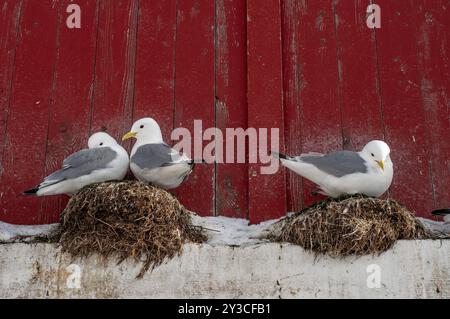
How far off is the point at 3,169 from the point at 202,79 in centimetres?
133

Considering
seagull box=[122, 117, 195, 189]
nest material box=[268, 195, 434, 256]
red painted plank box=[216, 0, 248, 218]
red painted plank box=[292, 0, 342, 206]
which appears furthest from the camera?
red painted plank box=[292, 0, 342, 206]

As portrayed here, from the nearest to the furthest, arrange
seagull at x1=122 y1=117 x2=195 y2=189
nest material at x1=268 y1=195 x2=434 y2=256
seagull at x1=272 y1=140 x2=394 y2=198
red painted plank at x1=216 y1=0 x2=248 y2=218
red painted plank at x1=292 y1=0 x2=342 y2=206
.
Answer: nest material at x1=268 y1=195 x2=434 y2=256, seagull at x1=272 y1=140 x2=394 y2=198, seagull at x1=122 y1=117 x2=195 y2=189, red painted plank at x1=216 y1=0 x2=248 y2=218, red painted plank at x1=292 y1=0 x2=342 y2=206

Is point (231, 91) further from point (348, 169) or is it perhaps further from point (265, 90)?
point (348, 169)

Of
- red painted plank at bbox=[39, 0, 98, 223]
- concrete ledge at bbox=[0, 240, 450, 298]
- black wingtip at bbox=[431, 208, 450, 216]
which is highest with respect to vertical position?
red painted plank at bbox=[39, 0, 98, 223]

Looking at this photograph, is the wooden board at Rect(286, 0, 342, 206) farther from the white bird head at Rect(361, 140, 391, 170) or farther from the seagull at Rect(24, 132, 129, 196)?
the seagull at Rect(24, 132, 129, 196)

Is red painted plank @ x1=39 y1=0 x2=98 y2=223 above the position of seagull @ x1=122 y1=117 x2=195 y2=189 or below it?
above

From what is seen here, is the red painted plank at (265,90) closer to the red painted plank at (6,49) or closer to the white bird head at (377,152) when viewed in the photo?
the white bird head at (377,152)

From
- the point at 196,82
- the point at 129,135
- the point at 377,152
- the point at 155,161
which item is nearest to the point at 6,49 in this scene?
the point at 129,135

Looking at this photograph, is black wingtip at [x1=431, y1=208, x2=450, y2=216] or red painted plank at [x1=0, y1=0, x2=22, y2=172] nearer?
black wingtip at [x1=431, y1=208, x2=450, y2=216]

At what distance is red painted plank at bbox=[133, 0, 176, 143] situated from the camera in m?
4.09

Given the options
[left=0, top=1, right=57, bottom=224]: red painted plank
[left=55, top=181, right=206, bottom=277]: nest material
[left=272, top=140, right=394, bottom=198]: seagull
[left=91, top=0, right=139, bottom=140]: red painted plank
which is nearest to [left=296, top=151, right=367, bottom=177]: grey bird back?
[left=272, top=140, right=394, bottom=198]: seagull

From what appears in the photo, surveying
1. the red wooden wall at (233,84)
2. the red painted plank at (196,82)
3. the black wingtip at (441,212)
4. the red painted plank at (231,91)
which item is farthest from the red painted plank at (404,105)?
the red painted plank at (196,82)

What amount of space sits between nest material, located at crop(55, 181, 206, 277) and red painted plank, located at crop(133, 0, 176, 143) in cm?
75

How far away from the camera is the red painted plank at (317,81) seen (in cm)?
400
